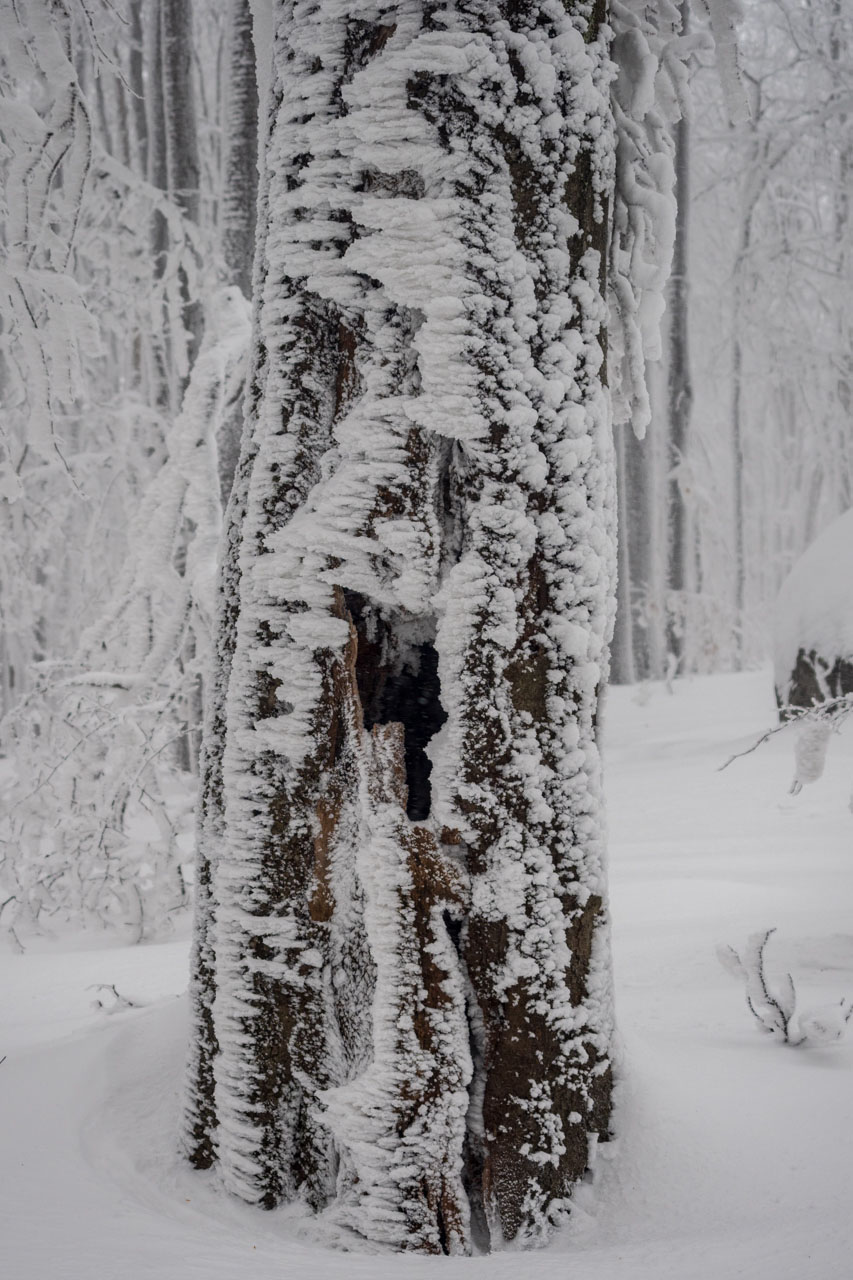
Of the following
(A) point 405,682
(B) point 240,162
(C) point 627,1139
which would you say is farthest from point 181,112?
(C) point 627,1139

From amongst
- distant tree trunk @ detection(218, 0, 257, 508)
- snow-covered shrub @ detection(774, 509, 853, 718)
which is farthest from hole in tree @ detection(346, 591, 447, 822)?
snow-covered shrub @ detection(774, 509, 853, 718)

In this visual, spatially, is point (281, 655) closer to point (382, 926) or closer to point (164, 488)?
point (382, 926)

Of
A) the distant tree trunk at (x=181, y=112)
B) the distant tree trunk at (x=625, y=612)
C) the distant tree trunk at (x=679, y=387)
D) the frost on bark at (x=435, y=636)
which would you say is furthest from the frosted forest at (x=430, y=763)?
the distant tree trunk at (x=625, y=612)

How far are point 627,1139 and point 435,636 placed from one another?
3.26 ft

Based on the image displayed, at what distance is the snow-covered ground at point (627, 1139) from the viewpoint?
1382 millimetres

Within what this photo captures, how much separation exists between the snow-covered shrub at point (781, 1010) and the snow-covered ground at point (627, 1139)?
0.18ft

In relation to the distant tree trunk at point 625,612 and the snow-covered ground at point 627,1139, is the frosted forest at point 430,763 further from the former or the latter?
the distant tree trunk at point 625,612

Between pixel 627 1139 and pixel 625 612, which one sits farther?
pixel 625 612

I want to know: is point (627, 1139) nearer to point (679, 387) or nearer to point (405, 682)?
point (405, 682)

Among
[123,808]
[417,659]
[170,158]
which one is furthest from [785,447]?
[417,659]

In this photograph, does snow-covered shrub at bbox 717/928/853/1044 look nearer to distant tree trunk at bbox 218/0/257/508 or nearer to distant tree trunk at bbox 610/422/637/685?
distant tree trunk at bbox 218/0/257/508

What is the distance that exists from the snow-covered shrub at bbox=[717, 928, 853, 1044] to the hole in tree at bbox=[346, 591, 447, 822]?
0.93 metres

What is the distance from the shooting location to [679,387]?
1131 centimetres

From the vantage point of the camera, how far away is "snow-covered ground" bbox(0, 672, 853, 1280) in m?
1.38
